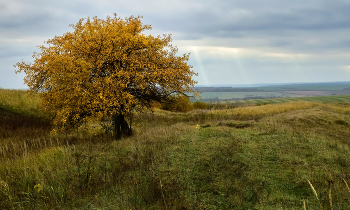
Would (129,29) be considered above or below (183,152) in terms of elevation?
above

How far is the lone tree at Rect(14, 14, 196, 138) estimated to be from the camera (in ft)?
48.5

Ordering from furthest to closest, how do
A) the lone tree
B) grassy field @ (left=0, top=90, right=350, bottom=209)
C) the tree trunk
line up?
the tree trunk → the lone tree → grassy field @ (left=0, top=90, right=350, bottom=209)

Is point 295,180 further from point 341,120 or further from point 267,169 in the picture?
point 341,120

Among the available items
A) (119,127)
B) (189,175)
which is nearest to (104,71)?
(119,127)

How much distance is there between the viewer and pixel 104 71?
1652 centimetres

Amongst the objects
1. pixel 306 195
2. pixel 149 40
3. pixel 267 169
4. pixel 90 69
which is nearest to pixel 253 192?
pixel 306 195

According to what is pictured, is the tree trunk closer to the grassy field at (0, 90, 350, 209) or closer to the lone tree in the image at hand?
the lone tree

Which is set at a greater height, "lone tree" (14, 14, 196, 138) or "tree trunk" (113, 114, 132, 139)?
"lone tree" (14, 14, 196, 138)

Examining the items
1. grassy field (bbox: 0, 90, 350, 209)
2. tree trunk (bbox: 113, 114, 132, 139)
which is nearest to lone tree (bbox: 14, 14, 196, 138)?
tree trunk (bbox: 113, 114, 132, 139)

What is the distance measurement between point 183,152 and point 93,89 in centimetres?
774

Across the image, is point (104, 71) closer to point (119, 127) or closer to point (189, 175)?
point (119, 127)

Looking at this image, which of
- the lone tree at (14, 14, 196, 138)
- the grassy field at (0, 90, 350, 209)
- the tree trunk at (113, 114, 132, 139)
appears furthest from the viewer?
the tree trunk at (113, 114, 132, 139)

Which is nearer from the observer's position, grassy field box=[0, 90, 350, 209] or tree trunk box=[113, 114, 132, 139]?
grassy field box=[0, 90, 350, 209]

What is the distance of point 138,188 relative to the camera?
287 inches
